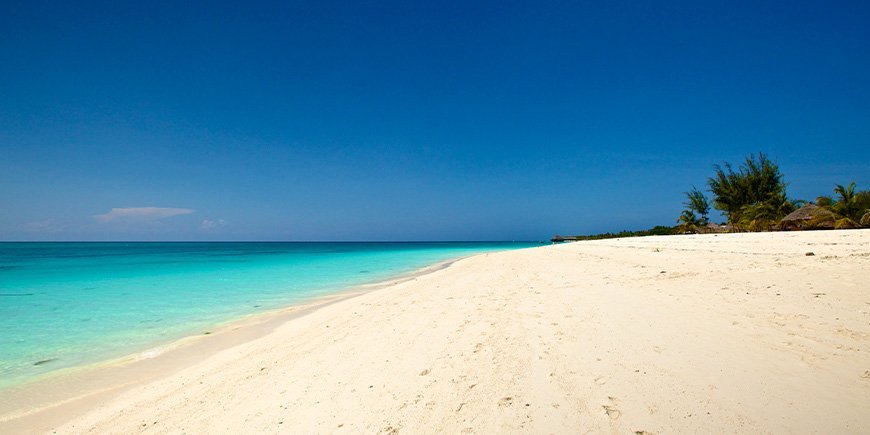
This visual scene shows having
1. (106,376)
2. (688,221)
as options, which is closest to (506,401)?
(106,376)

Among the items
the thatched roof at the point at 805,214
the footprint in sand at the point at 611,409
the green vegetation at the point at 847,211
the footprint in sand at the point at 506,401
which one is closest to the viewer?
the footprint in sand at the point at 611,409

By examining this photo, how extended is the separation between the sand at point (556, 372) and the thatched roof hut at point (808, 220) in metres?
21.7

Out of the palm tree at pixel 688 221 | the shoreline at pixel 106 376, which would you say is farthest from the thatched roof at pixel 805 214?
the shoreline at pixel 106 376

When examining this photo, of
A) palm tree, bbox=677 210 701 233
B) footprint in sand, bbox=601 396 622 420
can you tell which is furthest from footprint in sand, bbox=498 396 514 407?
palm tree, bbox=677 210 701 233

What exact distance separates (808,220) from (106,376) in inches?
1353

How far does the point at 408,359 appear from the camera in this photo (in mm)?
4258

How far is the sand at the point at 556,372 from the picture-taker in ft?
8.54

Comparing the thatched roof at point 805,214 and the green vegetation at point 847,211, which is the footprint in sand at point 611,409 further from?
the thatched roof at point 805,214

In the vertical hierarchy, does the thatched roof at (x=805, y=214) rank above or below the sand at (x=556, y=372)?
above

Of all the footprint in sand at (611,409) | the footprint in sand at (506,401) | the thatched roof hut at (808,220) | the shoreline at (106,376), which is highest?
the thatched roof hut at (808,220)

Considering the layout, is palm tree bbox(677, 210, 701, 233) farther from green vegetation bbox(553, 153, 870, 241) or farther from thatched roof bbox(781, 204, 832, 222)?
thatched roof bbox(781, 204, 832, 222)

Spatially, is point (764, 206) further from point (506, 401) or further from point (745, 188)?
point (506, 401)

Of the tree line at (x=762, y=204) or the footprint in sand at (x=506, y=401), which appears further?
the tree line at (x=762, y=204)

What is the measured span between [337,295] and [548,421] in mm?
10854
